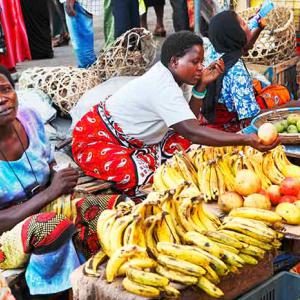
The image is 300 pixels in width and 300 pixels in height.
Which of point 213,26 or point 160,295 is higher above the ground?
point 213,26

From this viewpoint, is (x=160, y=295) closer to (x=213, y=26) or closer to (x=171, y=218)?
(x=171, y=218)

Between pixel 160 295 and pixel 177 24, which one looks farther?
Answer: pixel 177 24

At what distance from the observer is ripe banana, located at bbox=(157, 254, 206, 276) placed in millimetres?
2381

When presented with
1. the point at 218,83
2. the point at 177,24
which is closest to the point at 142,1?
the point at 177,24

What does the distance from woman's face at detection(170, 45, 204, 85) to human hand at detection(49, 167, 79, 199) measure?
3.12 ft

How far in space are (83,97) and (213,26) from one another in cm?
125

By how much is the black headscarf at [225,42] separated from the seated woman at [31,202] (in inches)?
59.1

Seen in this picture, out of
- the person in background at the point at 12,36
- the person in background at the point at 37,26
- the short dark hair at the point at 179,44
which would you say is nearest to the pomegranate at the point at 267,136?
the short dark hair at the point at 179,44

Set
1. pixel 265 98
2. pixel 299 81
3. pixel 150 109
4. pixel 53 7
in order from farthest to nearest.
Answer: pixel 53 7 → pixel 299 81 → pixel 265 98 → pixel 150 109

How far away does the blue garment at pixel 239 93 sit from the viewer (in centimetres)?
A: 445

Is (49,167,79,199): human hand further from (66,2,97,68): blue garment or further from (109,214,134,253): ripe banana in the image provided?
(66,2,97,68): blue garment

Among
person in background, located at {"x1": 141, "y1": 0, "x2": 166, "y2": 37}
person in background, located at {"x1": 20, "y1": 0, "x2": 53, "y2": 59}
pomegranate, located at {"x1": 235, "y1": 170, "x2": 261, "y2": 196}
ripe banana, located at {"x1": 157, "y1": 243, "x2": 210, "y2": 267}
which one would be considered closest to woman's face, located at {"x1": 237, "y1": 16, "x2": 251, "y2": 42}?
pomegranate, located at {"x1": 235, "y1": 170, "x2": 261, "y2": 196}

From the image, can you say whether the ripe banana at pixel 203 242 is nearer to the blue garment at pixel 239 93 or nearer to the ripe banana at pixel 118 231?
the ripe banana at pixel 118 231

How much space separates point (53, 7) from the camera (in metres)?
9.75
